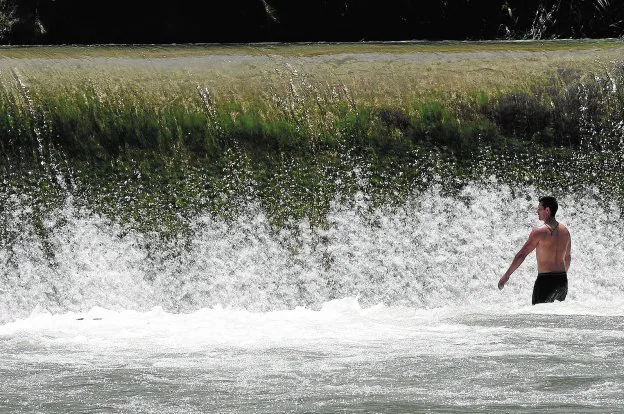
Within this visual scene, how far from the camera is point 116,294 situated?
10.4 m

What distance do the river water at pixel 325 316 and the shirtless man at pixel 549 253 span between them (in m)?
0.13

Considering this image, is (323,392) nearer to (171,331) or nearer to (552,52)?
(171,331)

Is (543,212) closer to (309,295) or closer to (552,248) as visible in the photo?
(552,248)

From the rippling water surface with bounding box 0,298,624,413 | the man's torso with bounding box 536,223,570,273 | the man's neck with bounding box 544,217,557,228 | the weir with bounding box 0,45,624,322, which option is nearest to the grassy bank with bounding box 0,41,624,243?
the weir with bounding box 0,45,624,322

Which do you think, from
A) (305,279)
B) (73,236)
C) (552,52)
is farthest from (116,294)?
(552,52)

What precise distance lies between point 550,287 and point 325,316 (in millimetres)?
1631

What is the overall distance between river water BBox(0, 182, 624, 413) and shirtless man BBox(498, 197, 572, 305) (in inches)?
5.3

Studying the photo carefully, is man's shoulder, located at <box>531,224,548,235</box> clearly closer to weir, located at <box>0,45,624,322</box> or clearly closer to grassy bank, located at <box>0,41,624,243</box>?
weir, located at <box>0,45,624,322</box>

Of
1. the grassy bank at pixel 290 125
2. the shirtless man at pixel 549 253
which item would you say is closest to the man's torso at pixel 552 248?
the shirtless man at pixel 549 253

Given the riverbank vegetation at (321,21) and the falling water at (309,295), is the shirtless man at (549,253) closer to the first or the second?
the falling water at (309,295)

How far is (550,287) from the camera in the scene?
1001cm

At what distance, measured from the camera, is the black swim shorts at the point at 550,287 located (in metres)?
9.99

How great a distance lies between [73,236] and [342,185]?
211 cm

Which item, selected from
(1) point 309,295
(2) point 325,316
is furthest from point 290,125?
(2) point 325,316
